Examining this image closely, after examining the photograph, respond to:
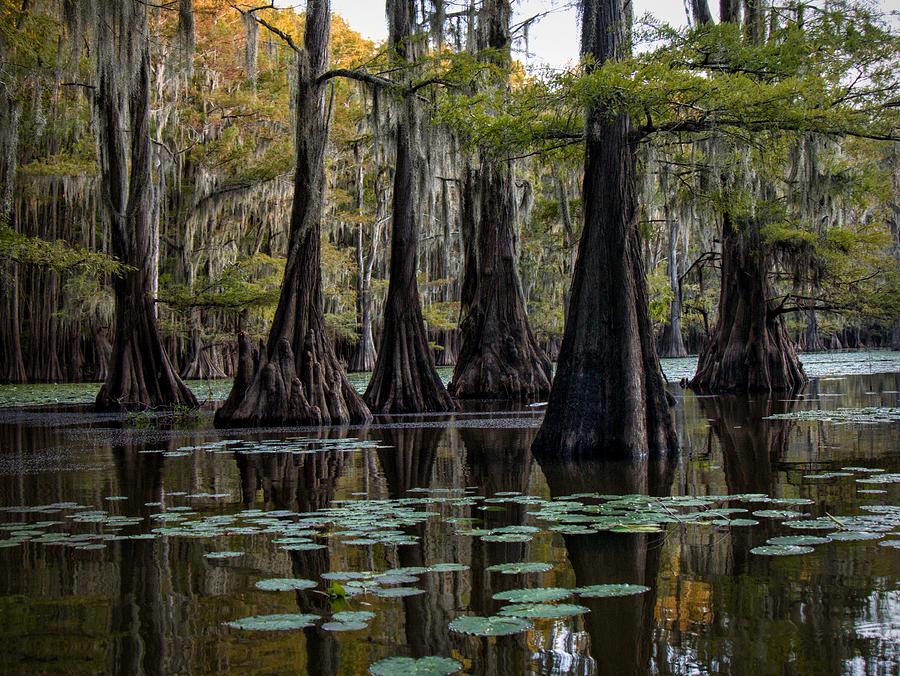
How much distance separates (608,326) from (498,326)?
405 inches

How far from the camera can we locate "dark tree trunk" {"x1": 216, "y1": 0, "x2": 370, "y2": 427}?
40.7 feet

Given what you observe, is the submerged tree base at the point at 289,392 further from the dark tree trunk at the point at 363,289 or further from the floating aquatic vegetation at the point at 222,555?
the dark tree trunk at the point at 363,289

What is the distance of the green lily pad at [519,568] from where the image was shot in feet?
11.9

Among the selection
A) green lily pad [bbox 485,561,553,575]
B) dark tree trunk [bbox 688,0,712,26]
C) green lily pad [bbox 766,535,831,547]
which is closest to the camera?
green lily pad [bbox 485,561,553,575]

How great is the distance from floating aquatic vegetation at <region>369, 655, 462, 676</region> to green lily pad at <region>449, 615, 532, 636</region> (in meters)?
0.20

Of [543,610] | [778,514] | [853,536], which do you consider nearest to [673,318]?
[778,514]

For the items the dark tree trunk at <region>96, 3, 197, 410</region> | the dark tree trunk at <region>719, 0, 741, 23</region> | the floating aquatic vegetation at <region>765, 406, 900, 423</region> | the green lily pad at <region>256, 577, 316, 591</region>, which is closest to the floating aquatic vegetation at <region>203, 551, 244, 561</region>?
the green lily pad at <region>256, 577, 316, 591</region>

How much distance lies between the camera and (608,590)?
3.27m

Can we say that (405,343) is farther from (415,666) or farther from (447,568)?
(415,666)

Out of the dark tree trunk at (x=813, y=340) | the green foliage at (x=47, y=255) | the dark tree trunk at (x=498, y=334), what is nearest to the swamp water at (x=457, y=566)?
the green foliage at (x=47, y=255)

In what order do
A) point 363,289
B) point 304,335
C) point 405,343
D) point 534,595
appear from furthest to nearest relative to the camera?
1. point 363,289
2. point 405,343
3. point 304,335
4. point 534,595

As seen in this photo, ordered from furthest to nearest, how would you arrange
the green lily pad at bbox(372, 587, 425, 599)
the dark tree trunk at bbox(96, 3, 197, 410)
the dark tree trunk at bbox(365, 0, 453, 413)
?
1. the dark tree trunk at bbox(96, 3, 197, 410)
2. the dark tree trunk at bbox(365, 0, 453, 413)
3. the green lily pad at bbox(372, 587, 425, 599)

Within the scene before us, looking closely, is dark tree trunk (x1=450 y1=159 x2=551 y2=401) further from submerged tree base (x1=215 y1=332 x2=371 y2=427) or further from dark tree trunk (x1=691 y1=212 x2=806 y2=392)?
submerged tree base (x1=215 y1=332 x2=371 y2=427)

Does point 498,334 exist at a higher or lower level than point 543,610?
higher
